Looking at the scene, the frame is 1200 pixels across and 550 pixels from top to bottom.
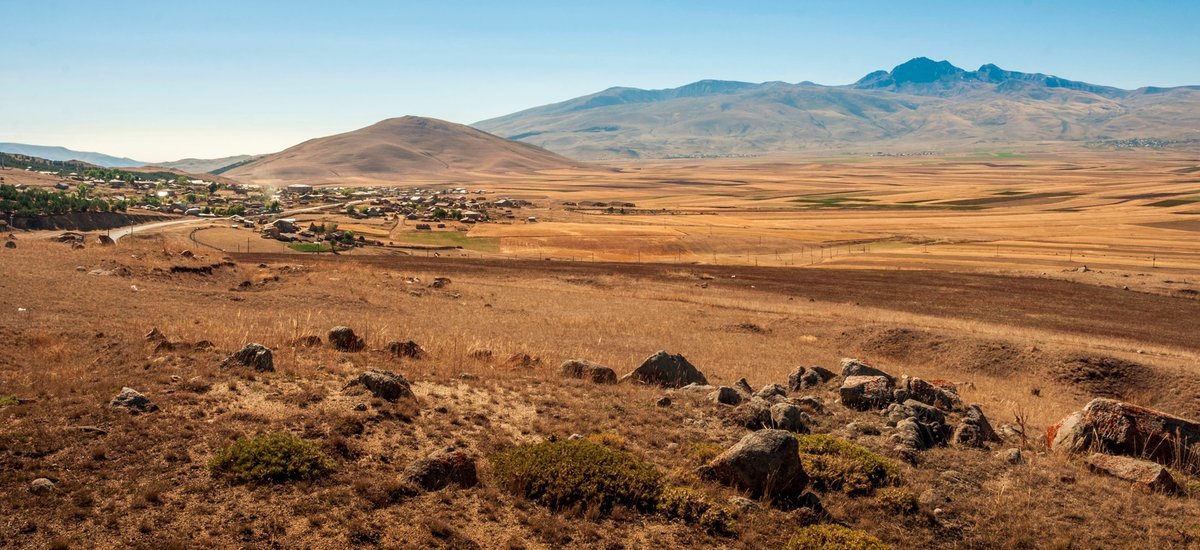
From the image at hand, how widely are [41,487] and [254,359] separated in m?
6.22

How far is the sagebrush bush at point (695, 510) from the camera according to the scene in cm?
1095

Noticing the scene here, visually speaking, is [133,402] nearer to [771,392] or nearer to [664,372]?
[664,372]

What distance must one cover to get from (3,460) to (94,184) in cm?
17942

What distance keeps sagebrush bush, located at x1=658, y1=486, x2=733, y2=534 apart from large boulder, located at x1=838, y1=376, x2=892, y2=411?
799 centimetres

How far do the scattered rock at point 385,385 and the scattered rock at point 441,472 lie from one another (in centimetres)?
317

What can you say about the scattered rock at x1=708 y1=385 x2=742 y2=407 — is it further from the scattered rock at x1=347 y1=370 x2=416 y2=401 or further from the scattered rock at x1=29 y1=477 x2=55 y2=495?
the scattered rock at x1=29 y1=477 x2=55 y2=495

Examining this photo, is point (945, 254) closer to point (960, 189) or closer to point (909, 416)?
point (909, 416)

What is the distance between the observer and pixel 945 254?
72.3 meters

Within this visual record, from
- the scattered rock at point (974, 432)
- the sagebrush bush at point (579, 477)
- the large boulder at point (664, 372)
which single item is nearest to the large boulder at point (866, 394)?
the scattered rock at point (974, 432)

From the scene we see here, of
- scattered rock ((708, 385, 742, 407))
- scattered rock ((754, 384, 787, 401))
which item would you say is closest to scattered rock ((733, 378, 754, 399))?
scattered rock ((754, 384, 787, 401))

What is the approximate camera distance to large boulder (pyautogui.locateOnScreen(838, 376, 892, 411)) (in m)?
17.9

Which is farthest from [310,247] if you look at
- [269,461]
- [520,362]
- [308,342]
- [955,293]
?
[269,461]

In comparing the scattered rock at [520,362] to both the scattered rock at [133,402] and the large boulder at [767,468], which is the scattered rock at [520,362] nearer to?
the scattered rock at [133,402]

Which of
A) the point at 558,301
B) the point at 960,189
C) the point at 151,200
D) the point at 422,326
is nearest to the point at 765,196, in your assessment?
the point at 960,189
